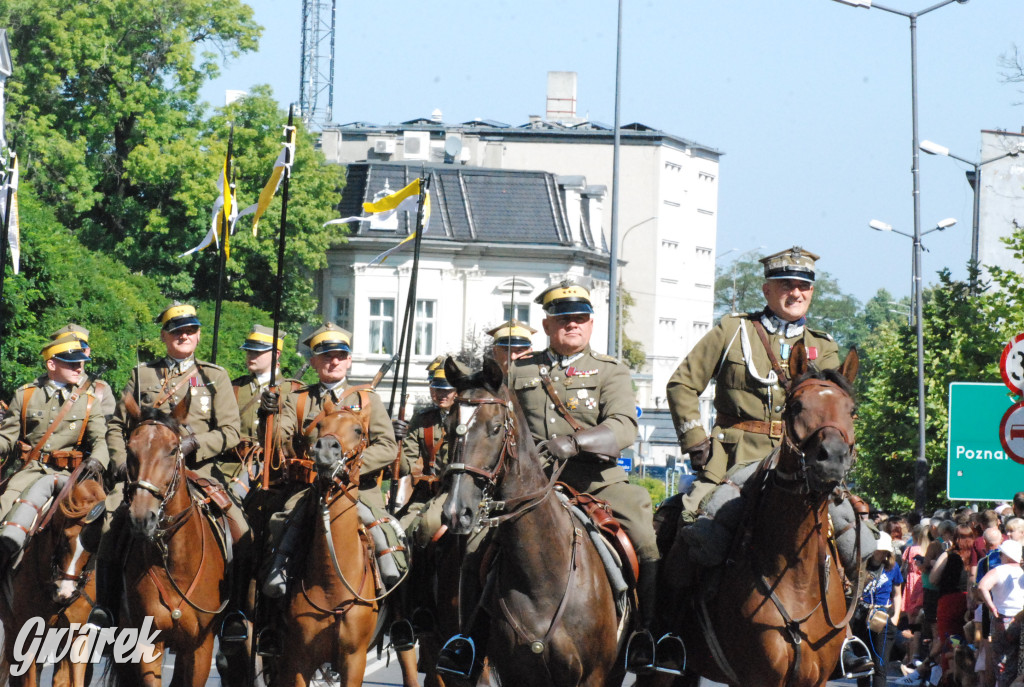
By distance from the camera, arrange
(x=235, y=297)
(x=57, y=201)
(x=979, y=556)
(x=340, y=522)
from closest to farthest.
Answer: (x=340, y=522) → (x=979, y=556) → (x=57, y=201) → (x=235, y=297)

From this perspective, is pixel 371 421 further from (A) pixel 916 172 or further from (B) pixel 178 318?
(A) pixel 916 172

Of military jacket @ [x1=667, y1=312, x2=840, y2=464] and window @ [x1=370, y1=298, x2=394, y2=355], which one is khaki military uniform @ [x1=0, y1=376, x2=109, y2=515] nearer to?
military jacket @ [x1=667, y1=312, x2=840, y2=464]

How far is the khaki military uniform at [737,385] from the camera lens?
9977 mm

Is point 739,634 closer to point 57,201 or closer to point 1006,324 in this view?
point 1006,324

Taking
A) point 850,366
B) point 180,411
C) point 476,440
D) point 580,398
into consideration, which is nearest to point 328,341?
point 180,411

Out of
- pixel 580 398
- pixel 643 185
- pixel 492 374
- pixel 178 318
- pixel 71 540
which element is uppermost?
pixel 643 185

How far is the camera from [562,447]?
30.4ft

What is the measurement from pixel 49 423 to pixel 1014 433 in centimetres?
777

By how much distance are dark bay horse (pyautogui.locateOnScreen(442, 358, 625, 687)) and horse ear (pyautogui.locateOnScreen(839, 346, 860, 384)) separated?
65.3 inches

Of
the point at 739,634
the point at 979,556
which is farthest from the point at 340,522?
the point at 979,556

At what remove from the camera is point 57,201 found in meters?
54.0

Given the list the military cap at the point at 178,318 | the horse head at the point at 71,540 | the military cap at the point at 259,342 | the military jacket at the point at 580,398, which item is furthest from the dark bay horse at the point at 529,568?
the military cap at the point at 259,342

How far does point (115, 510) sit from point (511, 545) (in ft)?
14.0

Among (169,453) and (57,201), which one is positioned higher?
(57,201)
